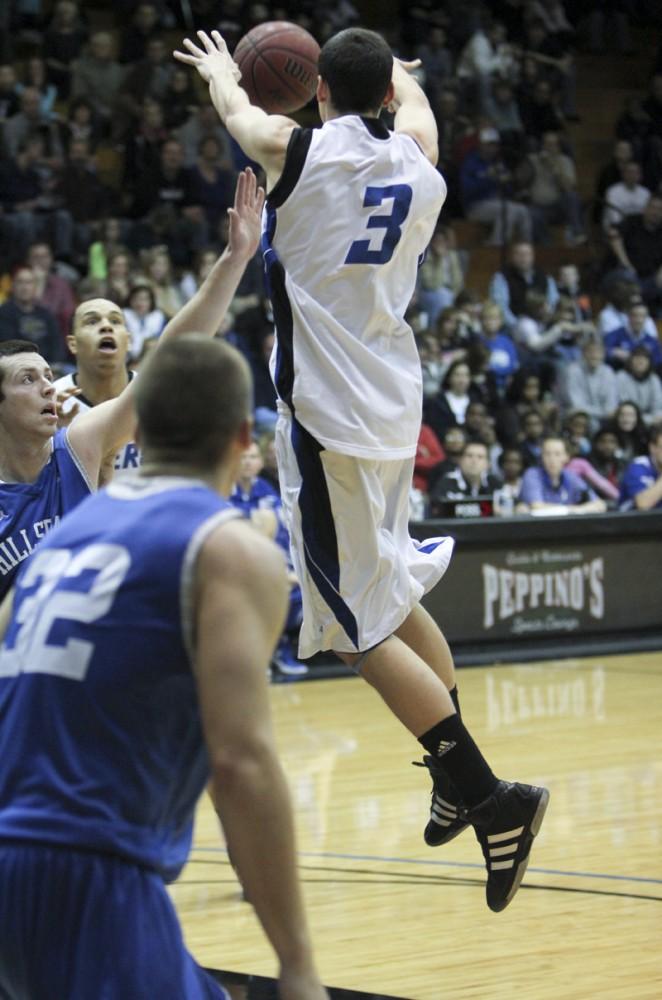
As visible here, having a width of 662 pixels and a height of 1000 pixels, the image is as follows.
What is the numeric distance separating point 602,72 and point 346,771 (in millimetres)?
14141

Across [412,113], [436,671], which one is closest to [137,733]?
[436,671]

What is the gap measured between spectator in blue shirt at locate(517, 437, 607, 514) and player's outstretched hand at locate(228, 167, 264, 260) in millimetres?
8053

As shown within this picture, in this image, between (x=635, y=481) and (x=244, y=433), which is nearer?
(x=244, y=433)

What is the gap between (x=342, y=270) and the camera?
441 cm

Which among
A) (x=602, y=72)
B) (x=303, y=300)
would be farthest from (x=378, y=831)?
(x=602, y=72)

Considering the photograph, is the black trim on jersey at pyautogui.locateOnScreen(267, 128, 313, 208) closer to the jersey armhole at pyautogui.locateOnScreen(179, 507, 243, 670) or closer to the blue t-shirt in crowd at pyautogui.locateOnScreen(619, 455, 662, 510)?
the jersey armhole at pyautogui.locateOnScreen(179, 507, 243, 670)

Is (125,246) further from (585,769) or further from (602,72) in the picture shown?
(602,72)

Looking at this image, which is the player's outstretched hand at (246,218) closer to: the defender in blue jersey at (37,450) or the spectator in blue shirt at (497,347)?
the defender in blue jersey at (37,450)

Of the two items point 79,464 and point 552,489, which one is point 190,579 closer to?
point 79,464

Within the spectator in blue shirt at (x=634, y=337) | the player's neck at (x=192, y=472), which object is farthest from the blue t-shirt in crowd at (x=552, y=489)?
the player's neck at (x=192, y=472)

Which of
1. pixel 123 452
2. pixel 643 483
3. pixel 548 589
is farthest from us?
pixel 643 483

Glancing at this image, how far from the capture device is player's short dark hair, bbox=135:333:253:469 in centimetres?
241

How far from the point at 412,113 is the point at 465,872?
2632 millimetres

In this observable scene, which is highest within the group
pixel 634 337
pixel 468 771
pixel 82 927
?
pixel 82 927
